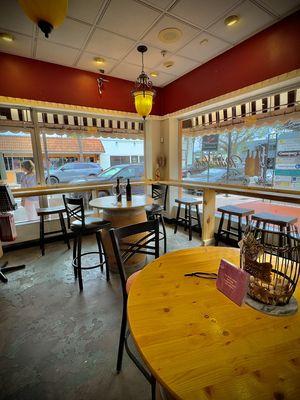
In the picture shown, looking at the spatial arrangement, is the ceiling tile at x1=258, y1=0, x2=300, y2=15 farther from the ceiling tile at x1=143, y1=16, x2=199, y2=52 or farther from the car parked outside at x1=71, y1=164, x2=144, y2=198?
the car parked outside at x1=71, y1=164, x2=144, y2=198

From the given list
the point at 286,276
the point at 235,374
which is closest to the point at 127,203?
the point at 286,276

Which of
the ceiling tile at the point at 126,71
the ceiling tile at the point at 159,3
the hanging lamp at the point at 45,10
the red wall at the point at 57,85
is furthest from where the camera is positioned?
the ceiling tile at the point at 126,71

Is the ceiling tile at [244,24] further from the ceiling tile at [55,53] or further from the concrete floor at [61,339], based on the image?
the concrete floor at [61,339]

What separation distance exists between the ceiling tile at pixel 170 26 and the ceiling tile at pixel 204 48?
0.11 meters

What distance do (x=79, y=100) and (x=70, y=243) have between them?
2.67 meters

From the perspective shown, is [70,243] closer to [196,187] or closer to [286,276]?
[196,187]

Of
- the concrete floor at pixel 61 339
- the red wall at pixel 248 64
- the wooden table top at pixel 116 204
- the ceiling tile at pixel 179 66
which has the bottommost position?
the concrete floor at pixel 61 339

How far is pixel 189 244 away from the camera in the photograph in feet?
12.1

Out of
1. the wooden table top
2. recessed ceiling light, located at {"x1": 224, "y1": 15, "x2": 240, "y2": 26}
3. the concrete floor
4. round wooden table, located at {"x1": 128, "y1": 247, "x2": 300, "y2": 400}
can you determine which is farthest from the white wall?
round wooden table, located at {"x1": 128, "y1": 247, "x2": 300, "y2": 400}

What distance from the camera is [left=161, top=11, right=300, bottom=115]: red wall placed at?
2.49 meters

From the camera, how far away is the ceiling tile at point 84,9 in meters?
2.16

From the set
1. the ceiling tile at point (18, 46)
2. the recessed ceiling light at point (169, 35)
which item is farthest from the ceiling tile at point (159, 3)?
the ceiling tile at point (18, 46)

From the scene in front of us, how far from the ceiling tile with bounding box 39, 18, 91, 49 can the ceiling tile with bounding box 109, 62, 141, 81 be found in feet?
2.81

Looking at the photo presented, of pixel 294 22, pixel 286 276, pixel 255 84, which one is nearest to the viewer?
pixel 286 276
